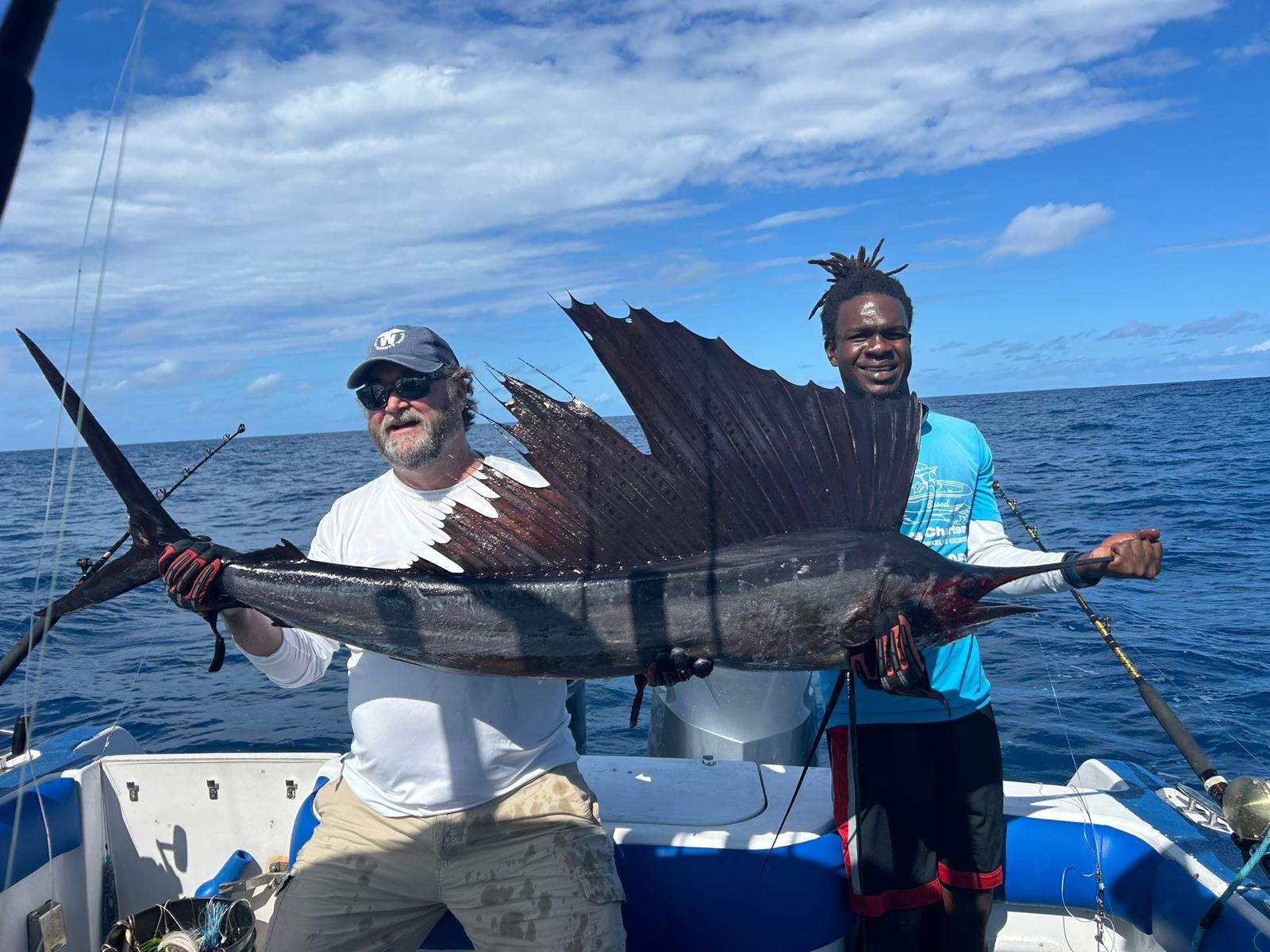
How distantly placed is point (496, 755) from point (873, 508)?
113 cm

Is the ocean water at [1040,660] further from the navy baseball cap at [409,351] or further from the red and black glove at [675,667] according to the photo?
the red and black glove at [675,667]

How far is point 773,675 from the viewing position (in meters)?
3.32

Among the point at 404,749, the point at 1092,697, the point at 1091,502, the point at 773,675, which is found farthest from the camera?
the point at 1091,502

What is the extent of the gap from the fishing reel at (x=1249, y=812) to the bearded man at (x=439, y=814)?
58.0 inches

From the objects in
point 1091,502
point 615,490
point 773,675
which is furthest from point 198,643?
point 1091,502

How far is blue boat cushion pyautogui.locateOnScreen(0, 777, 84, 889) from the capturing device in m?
2.40

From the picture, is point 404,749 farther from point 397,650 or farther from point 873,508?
point 873,508

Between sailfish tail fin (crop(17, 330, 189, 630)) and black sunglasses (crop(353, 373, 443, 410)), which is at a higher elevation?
black sunglasses (crop(353, 373, 443, 410))

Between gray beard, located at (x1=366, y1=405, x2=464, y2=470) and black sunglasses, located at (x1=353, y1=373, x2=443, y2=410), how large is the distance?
0.15ft

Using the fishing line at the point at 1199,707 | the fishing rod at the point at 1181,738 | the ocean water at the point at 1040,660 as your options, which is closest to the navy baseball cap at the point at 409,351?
the ocean water at the point at 1040,660

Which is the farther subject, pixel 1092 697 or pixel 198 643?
pixel 198 643

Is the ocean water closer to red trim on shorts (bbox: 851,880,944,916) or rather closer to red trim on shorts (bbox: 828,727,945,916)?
red trim on shorts (bbox: 828,727,945,916)

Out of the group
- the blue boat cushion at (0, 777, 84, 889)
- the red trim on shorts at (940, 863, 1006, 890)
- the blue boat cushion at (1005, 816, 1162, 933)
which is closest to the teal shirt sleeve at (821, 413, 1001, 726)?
the red trim on shorts at (940, 863, 1006, 890)

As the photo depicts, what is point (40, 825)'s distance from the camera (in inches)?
99.7
